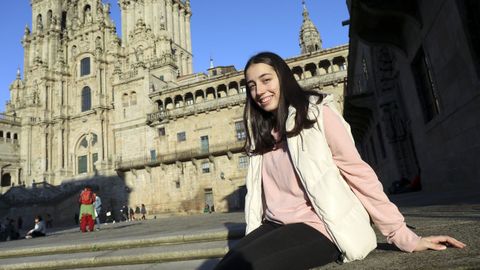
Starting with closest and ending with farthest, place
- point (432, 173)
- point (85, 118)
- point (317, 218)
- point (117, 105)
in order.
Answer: point (317, 218), point (432, 173), point (117, 105), point (85, 118)

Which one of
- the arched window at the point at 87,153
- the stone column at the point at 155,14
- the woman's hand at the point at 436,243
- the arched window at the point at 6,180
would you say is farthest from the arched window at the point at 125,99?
the woman's hand at the point at 436,243

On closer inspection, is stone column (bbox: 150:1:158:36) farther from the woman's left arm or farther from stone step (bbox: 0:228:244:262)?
the woman's left arm

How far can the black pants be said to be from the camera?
6.66ft

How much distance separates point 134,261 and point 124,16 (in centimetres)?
5075

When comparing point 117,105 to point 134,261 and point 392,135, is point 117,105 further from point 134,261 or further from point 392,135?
point 134,261

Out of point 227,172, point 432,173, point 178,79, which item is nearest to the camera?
point 432,173

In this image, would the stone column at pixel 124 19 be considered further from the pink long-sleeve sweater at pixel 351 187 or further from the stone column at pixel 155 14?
the pink long-sleeve sweater at pixel 351 187

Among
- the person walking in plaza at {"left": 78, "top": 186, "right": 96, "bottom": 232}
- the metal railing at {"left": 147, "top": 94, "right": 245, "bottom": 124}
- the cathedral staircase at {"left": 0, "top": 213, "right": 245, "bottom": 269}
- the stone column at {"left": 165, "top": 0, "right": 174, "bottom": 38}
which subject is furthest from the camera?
the stone column at {"left": 165, "top": 0, "right": 174, "bottom": 38}

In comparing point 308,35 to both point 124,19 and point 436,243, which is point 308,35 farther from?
point 436,243

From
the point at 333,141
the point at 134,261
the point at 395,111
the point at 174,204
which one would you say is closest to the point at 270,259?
the point at 333,141

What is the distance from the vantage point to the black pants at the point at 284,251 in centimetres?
203

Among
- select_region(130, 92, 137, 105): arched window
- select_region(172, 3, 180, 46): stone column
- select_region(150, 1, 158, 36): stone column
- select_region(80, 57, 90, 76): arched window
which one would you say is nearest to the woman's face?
select_region(130, 92, 137, 105): arched window

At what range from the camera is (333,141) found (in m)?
2.38

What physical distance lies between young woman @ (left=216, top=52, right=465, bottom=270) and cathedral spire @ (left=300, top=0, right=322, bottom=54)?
41881mm
